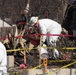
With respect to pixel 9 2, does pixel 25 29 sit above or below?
below

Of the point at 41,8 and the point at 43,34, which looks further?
the point at 41,8

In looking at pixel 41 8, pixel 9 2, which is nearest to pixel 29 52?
pixel 41 8

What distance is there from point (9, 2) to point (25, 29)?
1408cm

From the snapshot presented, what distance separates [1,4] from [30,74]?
1674 cm

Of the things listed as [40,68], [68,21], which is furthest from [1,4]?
[40,68]

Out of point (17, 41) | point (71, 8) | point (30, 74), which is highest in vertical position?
point (71, 8)

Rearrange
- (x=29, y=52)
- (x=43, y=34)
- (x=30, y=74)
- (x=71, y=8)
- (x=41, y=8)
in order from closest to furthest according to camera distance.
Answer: (x=30, y=74)
(x=43, y=34)
(x=29, y=52)
(x=71, y=8)
(x=41, y=8)

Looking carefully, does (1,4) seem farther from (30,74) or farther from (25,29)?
(30,74)

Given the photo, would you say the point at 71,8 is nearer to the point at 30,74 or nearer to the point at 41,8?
the point at 30,74

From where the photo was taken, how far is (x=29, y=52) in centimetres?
988

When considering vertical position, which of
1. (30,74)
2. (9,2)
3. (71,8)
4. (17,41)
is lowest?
(30,74)

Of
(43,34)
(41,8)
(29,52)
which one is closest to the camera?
(43,34)

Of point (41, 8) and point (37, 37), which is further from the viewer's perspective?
point (41, 8)

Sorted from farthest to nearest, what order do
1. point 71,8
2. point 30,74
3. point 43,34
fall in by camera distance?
point 71,8, point 43,34, point 30,74
